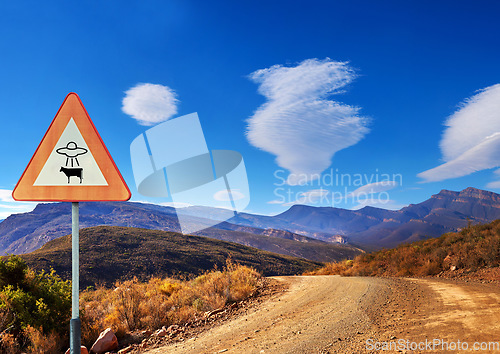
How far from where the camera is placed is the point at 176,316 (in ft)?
21.2

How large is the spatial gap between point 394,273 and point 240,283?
33.3 ft

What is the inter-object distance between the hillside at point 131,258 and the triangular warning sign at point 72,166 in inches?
1400

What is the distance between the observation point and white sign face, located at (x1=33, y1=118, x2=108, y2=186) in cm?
282

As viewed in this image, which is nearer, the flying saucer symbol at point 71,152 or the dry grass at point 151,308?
the flying saucer symbol at point 71,152

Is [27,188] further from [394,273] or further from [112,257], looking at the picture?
[112,257]

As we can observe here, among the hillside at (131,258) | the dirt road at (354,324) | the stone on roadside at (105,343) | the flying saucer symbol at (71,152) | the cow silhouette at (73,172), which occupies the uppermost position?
the flying saucer symbol at (71,152)

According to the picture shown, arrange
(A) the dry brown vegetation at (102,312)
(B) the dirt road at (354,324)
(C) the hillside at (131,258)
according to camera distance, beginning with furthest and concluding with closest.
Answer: (C) the hillside at (131,258) < (A) the dry brown vegetation at (102,312) < (B) the dirt road at (354,324)

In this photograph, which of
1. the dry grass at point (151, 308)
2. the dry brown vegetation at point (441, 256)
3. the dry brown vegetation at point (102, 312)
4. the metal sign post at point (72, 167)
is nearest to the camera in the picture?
the metal sign post at point (72, 167)

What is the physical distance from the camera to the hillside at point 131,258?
140 feet

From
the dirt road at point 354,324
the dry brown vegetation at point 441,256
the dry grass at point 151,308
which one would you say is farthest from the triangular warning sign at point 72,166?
the dry brown vegetation at point 441,256

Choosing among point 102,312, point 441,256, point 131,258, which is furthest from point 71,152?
point 131,258

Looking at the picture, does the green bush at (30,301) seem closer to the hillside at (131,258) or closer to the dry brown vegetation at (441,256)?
the dry brown vegetation at (441,256)

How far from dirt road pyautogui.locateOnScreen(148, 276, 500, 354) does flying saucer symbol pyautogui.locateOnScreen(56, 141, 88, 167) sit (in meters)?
3.55

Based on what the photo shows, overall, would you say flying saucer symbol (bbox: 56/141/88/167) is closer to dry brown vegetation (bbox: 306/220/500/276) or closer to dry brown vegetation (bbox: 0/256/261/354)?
dry brown vegetation (bbox: 0/256/261/354)
